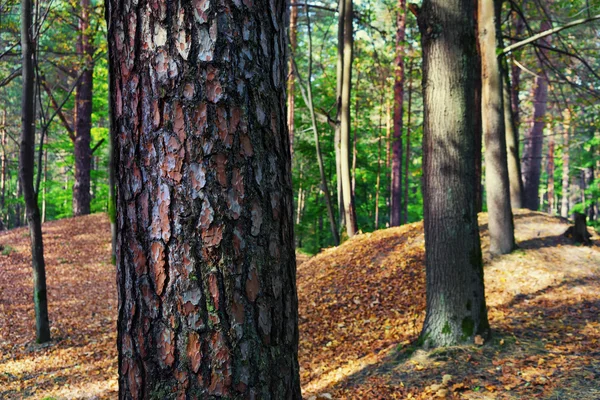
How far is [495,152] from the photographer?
8.02 m

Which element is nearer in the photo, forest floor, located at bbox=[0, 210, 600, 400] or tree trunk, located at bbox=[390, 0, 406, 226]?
forest floor, located at bbox=[0, 210, 600, 400]

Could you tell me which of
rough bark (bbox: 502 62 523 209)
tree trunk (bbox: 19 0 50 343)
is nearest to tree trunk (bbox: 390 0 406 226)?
rough bark (bbox: 502 62 523 209)

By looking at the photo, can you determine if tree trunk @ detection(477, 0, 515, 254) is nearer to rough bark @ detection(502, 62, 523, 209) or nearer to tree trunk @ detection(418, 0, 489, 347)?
rough bark @ detection(502, 62, 523, 209)

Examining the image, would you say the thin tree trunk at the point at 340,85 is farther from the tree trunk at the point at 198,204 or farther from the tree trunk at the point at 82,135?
the tree trunk at the point at 198,204

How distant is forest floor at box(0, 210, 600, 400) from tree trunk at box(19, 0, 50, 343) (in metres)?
0.76

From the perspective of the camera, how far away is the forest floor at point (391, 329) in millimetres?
4461

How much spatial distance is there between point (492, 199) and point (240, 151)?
731cm

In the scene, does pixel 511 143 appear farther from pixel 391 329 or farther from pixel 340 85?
pixel 391 329

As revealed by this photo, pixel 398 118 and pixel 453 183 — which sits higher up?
pixel 398 118

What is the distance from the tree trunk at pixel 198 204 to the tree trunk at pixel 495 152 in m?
7.19

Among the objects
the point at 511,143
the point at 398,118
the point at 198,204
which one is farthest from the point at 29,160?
the point at 398,118

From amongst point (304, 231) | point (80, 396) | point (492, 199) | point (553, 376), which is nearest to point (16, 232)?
point (304, 231)

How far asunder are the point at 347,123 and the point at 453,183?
22.8 ft

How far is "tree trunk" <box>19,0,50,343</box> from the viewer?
21.4ft
